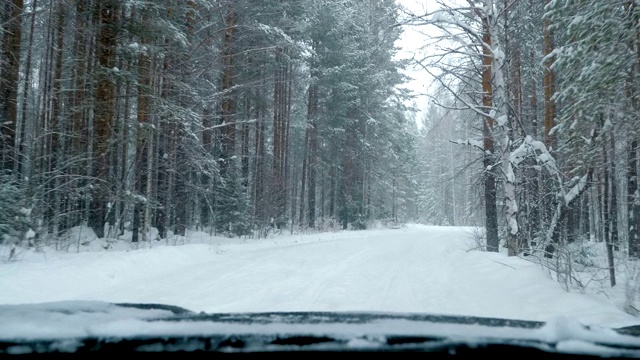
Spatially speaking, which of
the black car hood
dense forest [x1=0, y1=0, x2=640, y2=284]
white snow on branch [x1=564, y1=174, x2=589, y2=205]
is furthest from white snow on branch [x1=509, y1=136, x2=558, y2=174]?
the black car hood

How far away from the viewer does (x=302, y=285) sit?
7.25 m

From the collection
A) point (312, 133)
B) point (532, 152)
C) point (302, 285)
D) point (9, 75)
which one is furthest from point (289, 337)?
point (312, 133)

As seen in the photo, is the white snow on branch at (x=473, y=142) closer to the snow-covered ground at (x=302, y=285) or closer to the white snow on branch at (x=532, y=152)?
the white snow on branch at (x=532, y=152)

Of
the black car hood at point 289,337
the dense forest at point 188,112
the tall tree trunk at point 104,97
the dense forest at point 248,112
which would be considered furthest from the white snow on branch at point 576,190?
the tall tree trunk at point 104,97

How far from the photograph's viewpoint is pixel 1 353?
5.69ft

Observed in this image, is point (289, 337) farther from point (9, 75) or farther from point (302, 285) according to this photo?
point (9, 75)

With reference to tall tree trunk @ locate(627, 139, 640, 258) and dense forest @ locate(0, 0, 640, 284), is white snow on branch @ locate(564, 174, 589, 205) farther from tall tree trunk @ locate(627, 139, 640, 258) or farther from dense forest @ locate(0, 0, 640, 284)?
tall tree trunk @ locate(627, 139, 640, 258)

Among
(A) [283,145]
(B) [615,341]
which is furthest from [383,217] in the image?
(B) [615,341]

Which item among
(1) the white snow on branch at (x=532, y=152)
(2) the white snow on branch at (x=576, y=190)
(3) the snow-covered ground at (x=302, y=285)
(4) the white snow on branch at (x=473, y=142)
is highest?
(4) the white snow on branch at (x=473, y=142)

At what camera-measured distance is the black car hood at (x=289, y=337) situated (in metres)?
1.79

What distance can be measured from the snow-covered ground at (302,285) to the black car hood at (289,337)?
109 inches

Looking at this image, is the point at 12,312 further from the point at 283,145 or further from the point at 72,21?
the point at 283,145

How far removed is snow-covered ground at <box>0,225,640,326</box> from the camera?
5.63 metres

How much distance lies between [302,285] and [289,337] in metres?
5.50
